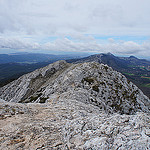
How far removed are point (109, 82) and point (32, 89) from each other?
49.4 metres

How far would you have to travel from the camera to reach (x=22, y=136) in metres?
12.7

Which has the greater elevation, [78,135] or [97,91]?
[78,135]

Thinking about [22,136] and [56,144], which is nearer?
[56,144]

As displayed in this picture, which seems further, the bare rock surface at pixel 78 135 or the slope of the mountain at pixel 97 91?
the slope of the mountain at pixel 97 91

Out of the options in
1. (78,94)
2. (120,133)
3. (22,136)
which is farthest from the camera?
(78,94)

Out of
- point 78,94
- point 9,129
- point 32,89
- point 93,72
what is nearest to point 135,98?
point 93,72

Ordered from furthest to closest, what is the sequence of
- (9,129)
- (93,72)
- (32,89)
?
(32,89) < (93,72) < (9,129)

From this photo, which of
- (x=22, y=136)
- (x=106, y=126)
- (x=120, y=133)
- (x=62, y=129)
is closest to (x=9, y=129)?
(x=22, y=136)

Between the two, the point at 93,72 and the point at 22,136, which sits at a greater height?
the point at 93,72

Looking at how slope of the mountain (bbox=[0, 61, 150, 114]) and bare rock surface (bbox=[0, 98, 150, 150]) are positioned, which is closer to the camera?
bare rock surface (bbox=[0, 98, 150, 150])

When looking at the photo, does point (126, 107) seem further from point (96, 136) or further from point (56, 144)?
point (56, 144)

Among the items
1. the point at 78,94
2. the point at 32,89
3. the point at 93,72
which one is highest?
the point at 93,72

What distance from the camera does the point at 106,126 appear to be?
13.1 metres

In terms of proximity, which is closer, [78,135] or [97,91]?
[78,135]
